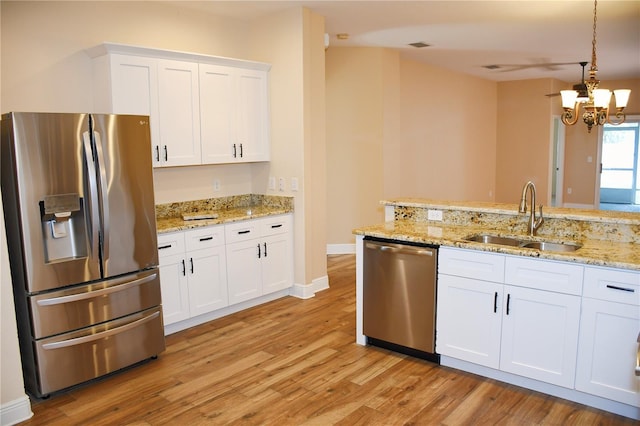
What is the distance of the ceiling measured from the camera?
4578 millimetres

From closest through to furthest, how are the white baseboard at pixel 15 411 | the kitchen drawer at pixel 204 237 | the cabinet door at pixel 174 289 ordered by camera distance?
the white baseboard at pixel 15 411
the cabinet door at pixel 174 289
the kitchen drawer at pixel 204 237

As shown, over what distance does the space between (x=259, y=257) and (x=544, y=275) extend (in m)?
2.62

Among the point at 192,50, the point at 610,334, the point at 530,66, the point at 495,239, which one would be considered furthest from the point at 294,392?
the point at 530,66

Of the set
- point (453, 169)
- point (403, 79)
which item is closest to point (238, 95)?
point (403, 79)

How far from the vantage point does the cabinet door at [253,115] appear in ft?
15.6

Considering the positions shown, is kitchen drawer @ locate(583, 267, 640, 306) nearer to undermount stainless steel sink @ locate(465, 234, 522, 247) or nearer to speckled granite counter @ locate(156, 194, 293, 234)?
undermount stainless steel sink @ locate(465, 234, 522, 247)

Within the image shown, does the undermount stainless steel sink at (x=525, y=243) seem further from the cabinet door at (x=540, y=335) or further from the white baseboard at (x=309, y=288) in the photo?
the white baseboard at (x=309, y=288)

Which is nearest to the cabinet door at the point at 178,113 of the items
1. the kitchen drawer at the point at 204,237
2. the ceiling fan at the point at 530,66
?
the kitchen drawer at the point at 204,237

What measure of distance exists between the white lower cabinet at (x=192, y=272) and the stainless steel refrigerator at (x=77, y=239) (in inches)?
17.3

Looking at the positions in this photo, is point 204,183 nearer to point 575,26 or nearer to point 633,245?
point 633,245

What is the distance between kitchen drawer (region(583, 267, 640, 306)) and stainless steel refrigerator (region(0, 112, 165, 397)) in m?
2.84

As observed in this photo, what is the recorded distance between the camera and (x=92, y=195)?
3.12 meters

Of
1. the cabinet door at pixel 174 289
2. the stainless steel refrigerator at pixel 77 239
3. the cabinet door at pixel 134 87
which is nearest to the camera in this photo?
the stainless steel refrigerator at pixel 77 239

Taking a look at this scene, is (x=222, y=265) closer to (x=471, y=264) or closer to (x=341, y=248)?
(x=471, y=264)
